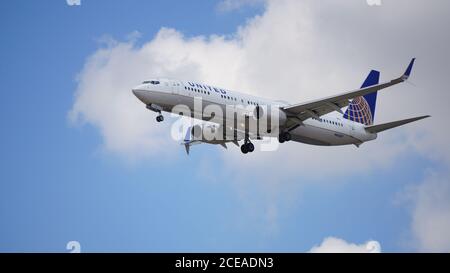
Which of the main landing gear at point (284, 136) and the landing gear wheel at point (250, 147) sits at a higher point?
the landing gear wheel at point (250, 147)

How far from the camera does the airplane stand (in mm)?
52906

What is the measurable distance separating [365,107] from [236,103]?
1803 cm

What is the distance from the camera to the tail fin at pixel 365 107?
6625 cm

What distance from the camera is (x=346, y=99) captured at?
54719 millimetres

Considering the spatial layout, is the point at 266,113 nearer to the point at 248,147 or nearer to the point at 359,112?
the point at 248,147

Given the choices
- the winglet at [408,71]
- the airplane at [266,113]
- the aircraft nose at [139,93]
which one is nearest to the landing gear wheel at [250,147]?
the airplane at [266,113]

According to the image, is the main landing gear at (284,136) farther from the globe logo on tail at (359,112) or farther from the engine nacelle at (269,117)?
the globe logo on tail at (359,112)

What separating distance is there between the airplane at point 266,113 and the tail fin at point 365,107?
106mm

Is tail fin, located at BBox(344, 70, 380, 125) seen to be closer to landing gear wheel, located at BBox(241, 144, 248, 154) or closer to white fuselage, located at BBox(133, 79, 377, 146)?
white fuselage, located at BBox(133, 79, 377, 146)

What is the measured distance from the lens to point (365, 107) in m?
69.1

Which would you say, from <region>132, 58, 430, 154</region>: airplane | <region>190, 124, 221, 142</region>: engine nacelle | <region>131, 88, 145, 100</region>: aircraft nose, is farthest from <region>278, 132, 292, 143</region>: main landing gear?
<region>131, 88, 145, 100</region>: aircraft nose

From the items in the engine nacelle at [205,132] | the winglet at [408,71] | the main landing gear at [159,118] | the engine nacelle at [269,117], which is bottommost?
the main landing gear at [159,118]
